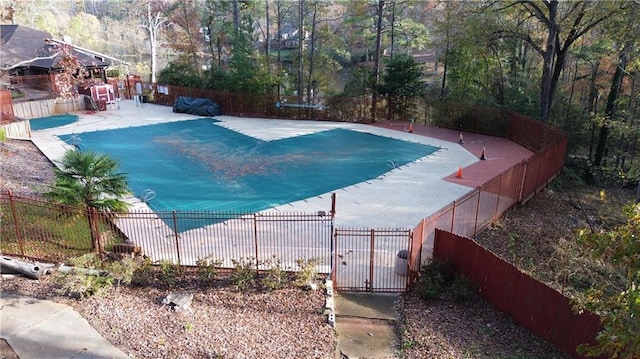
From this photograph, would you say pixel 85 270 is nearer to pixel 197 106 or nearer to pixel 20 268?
pixel 20 268

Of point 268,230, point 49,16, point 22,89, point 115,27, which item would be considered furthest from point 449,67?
point 115,27

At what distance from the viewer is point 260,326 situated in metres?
7.14

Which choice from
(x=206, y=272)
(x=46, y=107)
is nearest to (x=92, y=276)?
(x=206, y=272)

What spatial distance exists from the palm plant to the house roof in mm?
25264

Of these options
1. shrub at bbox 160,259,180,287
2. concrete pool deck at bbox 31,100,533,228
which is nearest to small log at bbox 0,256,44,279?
shrub at bbox 160,259,180,287

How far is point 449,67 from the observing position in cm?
2794

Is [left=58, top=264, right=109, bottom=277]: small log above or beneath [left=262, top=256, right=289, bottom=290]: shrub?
above

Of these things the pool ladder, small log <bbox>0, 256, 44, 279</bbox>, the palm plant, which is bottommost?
the pool ladder

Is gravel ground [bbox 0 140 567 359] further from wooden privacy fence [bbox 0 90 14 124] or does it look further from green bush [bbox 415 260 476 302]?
wooden privacy fence [bbox 0 90 14 124]

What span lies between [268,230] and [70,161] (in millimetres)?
4737

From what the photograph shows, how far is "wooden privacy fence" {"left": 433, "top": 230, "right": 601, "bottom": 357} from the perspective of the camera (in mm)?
6629

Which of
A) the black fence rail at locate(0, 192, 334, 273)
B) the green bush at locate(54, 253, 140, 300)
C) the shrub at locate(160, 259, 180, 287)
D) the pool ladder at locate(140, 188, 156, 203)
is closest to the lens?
the green bush at locate(54, 253, 140, 300)

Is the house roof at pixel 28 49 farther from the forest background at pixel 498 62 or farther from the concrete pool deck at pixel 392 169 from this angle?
the forest background at pixel 498 62

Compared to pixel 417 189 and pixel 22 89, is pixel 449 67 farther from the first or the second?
pixel 22 89
